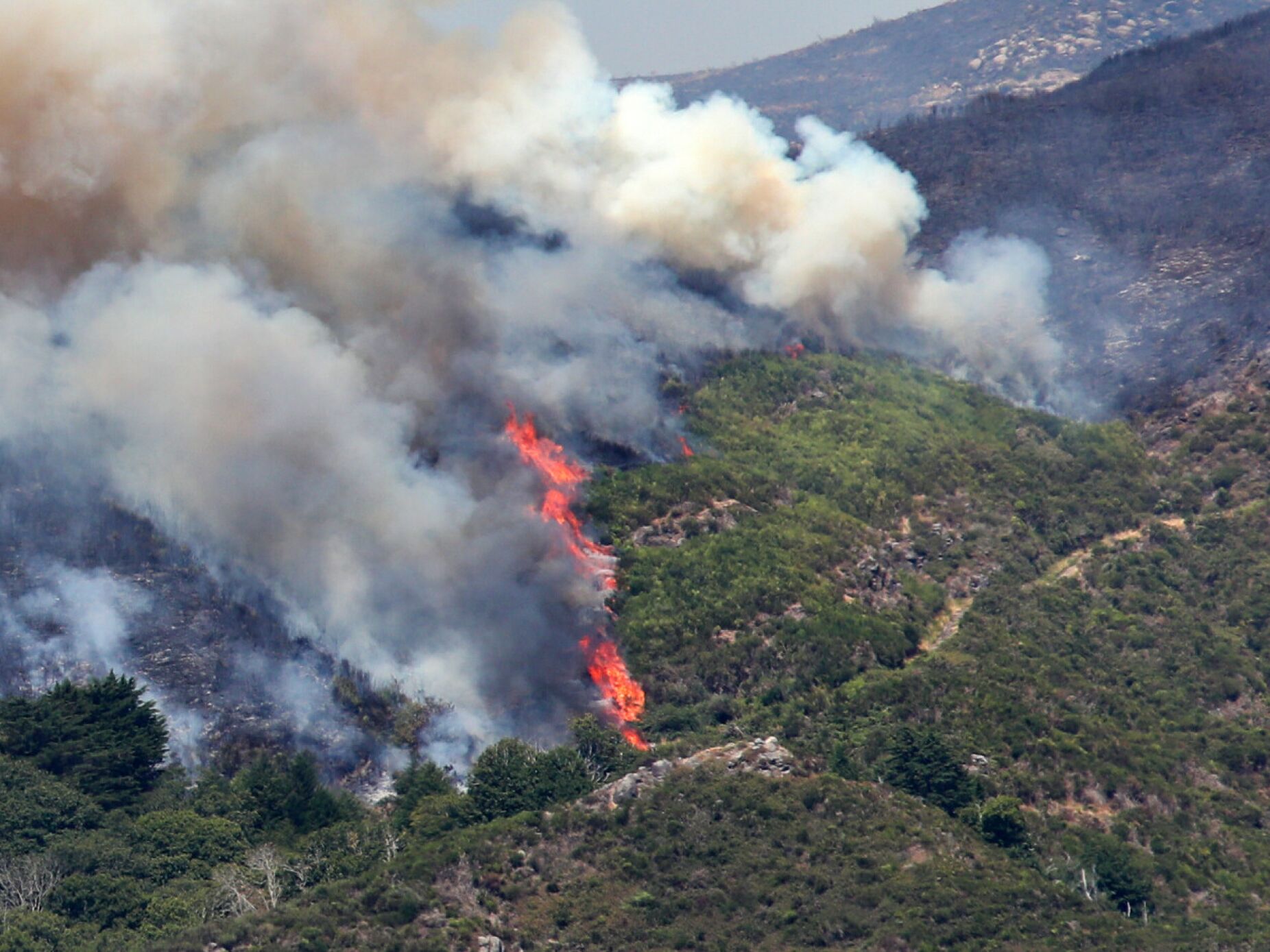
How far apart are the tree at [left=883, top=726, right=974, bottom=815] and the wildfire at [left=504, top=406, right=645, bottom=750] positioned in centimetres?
1125

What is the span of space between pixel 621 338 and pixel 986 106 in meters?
62.8

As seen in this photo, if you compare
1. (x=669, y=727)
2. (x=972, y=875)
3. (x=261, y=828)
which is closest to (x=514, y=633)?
(x=669, y=727)

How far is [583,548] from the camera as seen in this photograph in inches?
4469

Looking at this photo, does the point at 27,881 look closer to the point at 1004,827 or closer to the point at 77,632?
the point at 77,632

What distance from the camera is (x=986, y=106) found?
18062 centimetres

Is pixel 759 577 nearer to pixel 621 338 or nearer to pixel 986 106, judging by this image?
pixel 621 338

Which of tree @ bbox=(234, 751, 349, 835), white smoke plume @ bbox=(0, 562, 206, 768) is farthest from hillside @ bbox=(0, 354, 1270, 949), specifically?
white smoke plume @ bbox=(0, 562, 206, 768)

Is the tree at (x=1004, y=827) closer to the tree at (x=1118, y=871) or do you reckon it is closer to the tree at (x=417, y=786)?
the tree at (x=1118, y=871)

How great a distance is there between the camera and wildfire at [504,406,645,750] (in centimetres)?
10531

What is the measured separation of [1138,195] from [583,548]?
60823 millimetres

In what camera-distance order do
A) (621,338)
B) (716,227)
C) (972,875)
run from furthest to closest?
(716,227)
(621,338)
(972,875)

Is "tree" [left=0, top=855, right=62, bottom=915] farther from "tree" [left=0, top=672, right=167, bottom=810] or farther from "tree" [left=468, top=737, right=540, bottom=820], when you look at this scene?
"tree" [left=468, top=737, right=540, bottom=820]

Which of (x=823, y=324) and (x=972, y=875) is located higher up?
(x=823, y=324)

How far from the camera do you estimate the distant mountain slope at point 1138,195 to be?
140 meters
